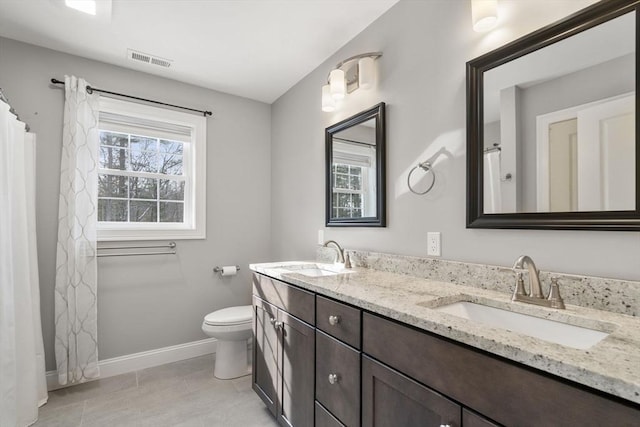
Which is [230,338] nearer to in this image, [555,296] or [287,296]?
[287,296]

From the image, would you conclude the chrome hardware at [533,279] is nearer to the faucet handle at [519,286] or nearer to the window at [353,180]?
the faucet handle at [519,286]

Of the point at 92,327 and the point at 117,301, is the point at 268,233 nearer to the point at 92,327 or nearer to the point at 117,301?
the point at 117,301

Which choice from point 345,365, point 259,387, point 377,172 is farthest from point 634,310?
point 259,387

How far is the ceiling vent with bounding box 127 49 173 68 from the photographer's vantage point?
240cm

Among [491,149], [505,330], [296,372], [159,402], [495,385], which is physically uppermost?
[491,149]

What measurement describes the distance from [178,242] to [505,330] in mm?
2675

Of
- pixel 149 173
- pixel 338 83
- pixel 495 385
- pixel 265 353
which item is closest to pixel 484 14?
pixel 338 83

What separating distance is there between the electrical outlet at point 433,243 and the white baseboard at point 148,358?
7.58ft

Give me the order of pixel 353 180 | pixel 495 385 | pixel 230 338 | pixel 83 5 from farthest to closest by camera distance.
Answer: pixel 230 338 → pixel 353 180 → pixel 83 5 → pixel 495 385

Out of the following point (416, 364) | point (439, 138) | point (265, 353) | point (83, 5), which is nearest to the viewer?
point (416, 364)

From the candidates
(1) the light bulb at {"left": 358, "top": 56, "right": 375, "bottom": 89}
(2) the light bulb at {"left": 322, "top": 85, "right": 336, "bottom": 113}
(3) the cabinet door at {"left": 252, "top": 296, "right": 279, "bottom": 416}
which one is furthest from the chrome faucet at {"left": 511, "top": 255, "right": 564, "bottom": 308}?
(2) the light bulb at {"left": 322, "top": 85, "right": 336, "bottom": 113}

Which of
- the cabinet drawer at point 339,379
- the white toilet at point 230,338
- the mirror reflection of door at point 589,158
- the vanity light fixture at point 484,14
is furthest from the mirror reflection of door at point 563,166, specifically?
the white toilet at point 230,338

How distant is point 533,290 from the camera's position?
44.1 inches

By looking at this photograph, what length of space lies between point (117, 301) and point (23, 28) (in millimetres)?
2051
